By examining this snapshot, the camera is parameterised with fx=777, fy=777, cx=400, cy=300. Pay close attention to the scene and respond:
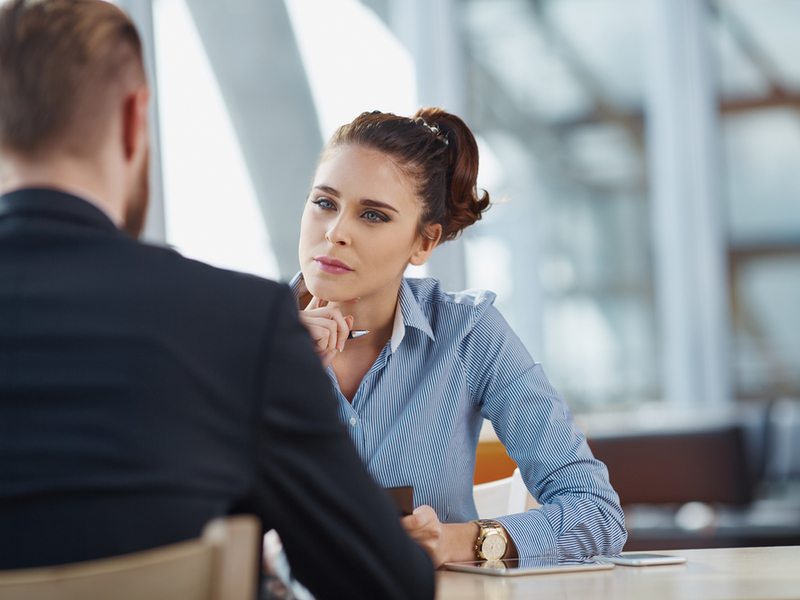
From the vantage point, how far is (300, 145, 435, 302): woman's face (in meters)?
1.65

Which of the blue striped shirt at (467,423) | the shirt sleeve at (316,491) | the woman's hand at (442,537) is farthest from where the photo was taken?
the blue striped shirt at (467,423)

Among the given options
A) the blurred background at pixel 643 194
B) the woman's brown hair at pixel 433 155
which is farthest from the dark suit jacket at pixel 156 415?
the blurred background at pixel 643 194

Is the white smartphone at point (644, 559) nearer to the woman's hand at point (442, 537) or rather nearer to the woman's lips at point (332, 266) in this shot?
the woman's hand at point (442, 537)

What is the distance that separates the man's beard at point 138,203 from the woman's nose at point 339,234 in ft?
2.51

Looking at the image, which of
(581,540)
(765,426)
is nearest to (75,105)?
(581,540)

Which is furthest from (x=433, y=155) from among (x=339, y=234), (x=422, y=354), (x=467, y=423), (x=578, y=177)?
(x=578, y=177)

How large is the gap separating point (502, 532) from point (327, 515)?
0.65 meters

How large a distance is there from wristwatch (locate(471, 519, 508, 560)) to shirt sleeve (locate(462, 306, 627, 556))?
0.07 feet

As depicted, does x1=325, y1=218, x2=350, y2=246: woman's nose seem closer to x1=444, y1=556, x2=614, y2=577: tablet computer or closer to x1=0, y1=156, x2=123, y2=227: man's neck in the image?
x1=444, y1=556, x2=614, y2=577: tablet computer

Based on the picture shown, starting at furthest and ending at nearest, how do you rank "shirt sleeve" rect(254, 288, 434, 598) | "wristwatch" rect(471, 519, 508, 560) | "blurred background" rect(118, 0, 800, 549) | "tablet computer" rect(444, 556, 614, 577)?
"blurred background" rect(118, 0, 800, 549) < "wristwatch" rect(471, 519, 508, 560) < "tablet computer" rect(444, 556, 614, 577) < "shirt sleeve" rect(254, 288, 434, 598)

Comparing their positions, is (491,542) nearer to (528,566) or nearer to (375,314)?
(528,566)

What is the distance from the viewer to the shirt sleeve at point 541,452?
139cm

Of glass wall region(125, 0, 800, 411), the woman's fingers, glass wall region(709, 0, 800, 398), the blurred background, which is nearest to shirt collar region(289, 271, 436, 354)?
the woman's fingers

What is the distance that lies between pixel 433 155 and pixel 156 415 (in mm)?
1215
